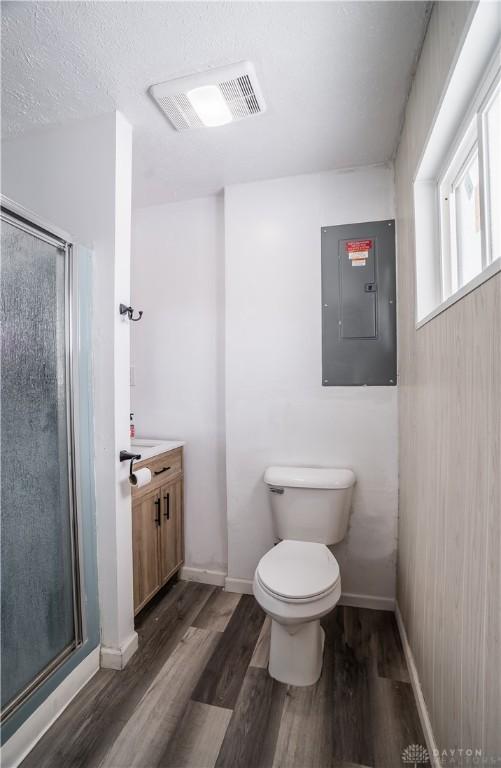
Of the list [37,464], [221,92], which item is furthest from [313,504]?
[221,92]

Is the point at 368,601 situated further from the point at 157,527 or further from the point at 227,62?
the point at 227,62

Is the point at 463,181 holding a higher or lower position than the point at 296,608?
higher

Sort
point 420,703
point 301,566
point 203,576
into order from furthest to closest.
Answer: point 203,576
point 301,566
point 420,703

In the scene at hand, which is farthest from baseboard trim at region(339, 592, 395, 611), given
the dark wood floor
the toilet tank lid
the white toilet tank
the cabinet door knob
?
the cabinet door knob

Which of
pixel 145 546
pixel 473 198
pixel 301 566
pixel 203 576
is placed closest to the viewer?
pixel 473 198

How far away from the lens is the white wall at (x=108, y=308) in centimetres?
150

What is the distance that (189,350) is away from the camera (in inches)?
87.4

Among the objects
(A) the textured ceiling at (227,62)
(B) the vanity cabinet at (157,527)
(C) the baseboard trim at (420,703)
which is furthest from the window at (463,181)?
(B) the vanity cabinet at (157,527)

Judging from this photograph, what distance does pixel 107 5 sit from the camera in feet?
3.60

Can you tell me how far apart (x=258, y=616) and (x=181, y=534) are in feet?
2.17

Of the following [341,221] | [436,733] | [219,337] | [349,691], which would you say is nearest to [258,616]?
[349,691]

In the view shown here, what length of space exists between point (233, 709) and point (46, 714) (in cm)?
66

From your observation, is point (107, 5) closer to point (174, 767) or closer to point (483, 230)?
point (483, 230)

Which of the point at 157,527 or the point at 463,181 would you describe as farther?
the point at 157,527
